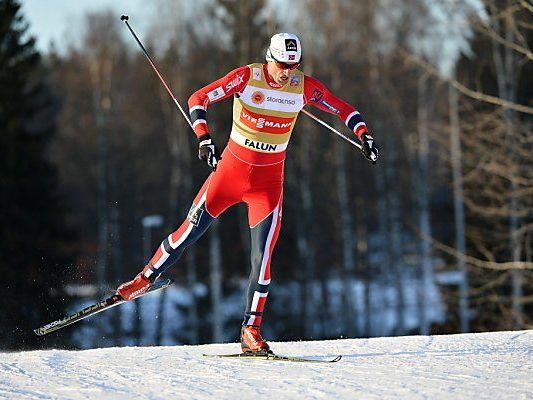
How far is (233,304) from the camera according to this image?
28547 mm

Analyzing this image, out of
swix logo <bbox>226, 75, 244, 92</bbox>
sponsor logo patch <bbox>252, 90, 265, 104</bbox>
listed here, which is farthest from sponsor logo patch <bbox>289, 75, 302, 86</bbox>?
swix logo <bbox>226, 75, 244, 92</bbox>

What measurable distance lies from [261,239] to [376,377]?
152 cm

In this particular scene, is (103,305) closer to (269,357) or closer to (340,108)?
(269,357)

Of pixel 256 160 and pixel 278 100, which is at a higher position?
pixel 278 100

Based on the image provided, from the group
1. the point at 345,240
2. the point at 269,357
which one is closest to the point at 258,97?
the point at 269,357

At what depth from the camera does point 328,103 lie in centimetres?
688

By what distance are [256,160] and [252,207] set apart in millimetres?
315

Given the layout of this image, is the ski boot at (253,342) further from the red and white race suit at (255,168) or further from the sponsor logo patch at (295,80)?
the sponsor logo patch at (295,80)

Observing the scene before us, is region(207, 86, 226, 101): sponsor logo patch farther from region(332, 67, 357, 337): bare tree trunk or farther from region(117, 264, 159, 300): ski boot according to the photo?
region(332, 67, 357, 337): bare tree trunk

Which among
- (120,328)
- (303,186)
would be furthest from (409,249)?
(120,328)

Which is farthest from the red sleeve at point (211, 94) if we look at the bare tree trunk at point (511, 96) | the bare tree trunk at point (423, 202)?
the bare tree trunk at point (423, 202)

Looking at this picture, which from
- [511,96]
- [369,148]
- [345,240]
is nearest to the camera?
[369,148]

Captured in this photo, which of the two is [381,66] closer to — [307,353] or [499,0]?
[499,0]

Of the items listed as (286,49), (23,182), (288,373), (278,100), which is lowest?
(288,373)
